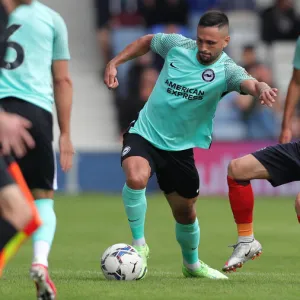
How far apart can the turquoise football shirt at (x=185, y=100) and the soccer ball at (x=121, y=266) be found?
3.16 ft

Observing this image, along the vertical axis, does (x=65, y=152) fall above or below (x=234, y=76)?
below

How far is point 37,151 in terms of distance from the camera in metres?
6.82

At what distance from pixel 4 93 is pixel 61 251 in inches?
152

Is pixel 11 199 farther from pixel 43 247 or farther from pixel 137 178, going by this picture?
pixel 137 178

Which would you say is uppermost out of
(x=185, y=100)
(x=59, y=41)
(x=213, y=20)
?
(x=59, y=41)

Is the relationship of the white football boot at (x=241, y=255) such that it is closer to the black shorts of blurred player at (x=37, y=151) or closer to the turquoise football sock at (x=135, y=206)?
the turquoise football sock at (x=135, y=206)

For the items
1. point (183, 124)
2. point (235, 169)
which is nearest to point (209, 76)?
point (183, 124)

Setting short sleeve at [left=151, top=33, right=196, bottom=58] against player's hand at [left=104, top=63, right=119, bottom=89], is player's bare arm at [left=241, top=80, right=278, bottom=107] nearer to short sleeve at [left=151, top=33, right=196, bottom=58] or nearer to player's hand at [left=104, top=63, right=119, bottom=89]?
short sleeve at [left=151, top=33, right=196, bottom=58]

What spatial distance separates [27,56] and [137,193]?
5.79 feet

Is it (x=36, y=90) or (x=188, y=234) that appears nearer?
(x=36, y=90)

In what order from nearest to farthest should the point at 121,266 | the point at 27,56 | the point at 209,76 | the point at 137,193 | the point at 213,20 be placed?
the point at 27,56, the point at 121,266, the point at 137,193, the point at 213,20, the point at 209,76

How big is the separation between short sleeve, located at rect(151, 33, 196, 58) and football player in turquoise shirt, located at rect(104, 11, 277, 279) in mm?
11

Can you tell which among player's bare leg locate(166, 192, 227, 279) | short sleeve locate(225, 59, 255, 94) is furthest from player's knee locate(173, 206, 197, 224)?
short sleeve locate(225, 59, 255, 94)

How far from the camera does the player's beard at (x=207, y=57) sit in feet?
27.5
